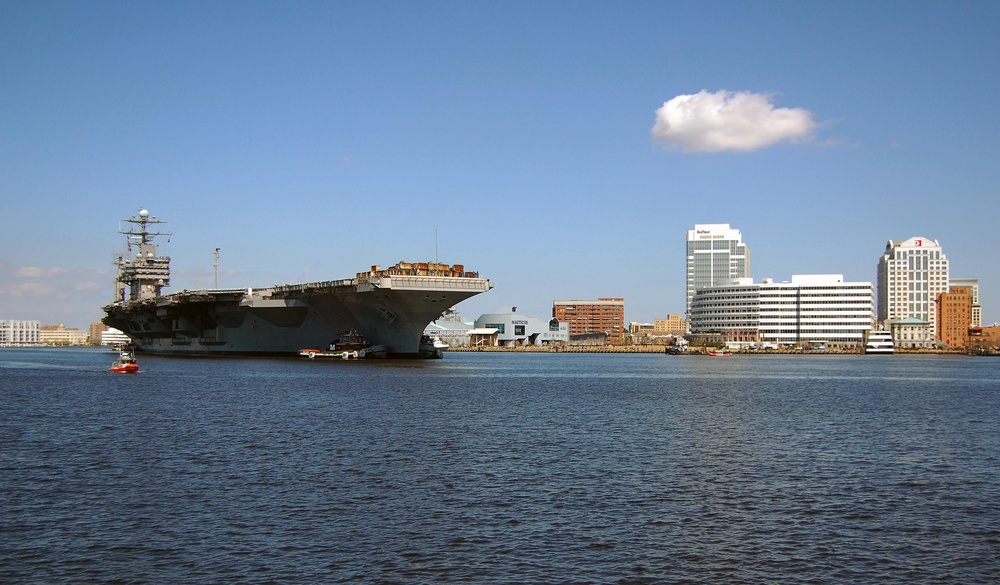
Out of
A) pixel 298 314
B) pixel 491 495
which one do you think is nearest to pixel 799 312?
pixel 298 314

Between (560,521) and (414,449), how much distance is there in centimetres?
982

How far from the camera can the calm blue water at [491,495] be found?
48.7ft

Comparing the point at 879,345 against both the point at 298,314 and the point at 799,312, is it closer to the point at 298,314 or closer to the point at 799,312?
the point at 799,312

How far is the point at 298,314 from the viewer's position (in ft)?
302

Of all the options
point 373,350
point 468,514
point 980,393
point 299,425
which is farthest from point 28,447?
point 373,350

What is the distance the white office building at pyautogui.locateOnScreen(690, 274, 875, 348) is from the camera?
6919 inches

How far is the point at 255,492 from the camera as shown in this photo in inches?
795

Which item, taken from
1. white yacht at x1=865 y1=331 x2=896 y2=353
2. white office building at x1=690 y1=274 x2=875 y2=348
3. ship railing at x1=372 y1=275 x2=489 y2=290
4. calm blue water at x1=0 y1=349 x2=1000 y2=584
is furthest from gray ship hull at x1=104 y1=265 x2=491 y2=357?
white office building at x1=690 y1=274 x2=875 y2=348

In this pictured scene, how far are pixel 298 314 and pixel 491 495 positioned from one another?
74805mm

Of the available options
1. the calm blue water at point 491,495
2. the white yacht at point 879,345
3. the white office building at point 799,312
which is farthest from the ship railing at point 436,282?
the white office building at point 799,312

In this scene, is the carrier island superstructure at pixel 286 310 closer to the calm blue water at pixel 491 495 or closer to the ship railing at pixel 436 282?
the ship railing at pixel 436 282

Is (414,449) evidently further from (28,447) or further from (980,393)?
(980,393)

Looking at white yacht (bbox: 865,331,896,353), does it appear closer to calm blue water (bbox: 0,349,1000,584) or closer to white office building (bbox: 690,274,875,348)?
white office building (bbox: 690,274,875,348)

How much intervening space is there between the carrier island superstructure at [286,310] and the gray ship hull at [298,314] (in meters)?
0.08
